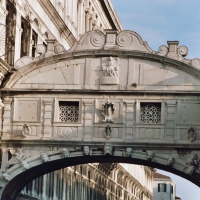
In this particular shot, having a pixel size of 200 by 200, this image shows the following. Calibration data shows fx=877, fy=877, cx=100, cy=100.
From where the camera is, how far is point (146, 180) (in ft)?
297

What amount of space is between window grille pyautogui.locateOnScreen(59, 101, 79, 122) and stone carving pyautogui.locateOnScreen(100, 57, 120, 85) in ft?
4.25

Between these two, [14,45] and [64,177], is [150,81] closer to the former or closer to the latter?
[14,45]

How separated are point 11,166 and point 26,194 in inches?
328

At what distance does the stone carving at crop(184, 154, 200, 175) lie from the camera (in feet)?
97.7

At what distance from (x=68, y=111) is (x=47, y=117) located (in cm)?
77

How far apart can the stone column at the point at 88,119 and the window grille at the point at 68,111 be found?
378mm

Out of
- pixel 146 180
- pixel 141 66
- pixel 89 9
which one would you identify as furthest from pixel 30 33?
pixel 146 180

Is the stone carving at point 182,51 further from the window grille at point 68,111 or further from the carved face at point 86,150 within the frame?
the carved face at point 86,150

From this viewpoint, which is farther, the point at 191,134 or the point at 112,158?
the point at 112,158

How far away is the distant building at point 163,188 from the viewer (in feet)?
386

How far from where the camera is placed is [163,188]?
118375 millimetres

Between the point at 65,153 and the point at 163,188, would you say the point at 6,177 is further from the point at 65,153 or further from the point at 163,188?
the point at 163,188

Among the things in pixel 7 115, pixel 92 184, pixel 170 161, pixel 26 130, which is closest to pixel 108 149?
pixel 170 161

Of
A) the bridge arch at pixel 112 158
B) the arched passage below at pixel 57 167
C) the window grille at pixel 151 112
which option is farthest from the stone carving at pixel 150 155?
the window grille at pixel 151 112
